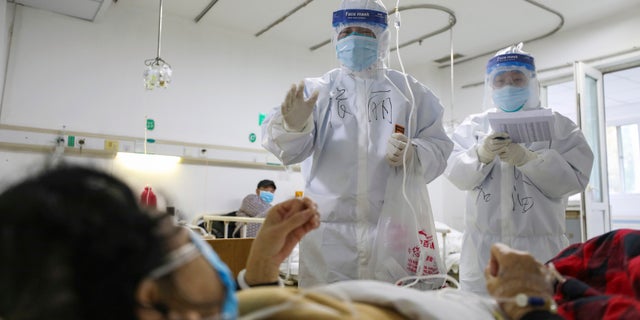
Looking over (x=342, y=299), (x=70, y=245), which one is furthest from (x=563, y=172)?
(x=70, y=245)

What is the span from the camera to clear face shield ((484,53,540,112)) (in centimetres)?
198

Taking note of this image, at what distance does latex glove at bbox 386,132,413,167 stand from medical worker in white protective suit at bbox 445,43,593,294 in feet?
1.78

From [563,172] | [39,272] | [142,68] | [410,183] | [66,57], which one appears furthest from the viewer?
[142,68]

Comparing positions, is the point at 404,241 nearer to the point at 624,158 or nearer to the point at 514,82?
the point at 514,82

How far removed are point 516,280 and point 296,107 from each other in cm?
89

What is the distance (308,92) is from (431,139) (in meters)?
0.51

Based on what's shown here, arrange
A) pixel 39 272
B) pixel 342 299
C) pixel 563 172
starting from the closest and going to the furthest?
pixel 39 272 < pixel 342 299 < pixel 563 172

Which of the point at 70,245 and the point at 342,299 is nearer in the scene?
the point at 70,245

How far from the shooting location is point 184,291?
550mm

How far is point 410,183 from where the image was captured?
1589 mm

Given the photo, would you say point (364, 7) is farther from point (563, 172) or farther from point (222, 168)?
point (222, 168)

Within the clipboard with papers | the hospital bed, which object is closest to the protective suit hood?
the clipboard with papers

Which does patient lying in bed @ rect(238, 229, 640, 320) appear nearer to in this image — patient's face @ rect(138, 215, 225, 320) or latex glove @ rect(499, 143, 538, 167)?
patient's face @ rect(138, 215, 225, 320)

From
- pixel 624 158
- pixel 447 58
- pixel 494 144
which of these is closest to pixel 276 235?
pixel 494 144
